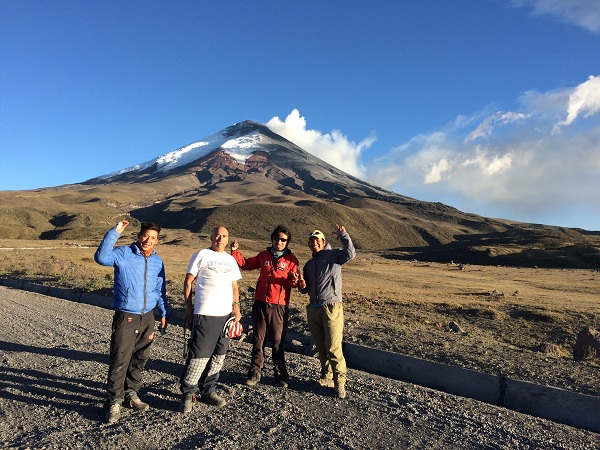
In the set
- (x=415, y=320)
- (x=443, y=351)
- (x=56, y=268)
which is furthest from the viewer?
(x=56, y=268)

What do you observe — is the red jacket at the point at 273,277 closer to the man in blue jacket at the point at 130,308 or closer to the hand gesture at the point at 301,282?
the hand gesture at the point at 301,282

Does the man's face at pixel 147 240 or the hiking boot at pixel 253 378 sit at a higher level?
the man's face at pixel 147 240

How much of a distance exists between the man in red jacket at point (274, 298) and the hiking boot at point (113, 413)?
163 centimetres

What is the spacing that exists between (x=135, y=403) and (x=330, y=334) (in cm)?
229

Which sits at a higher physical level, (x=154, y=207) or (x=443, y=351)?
(x=154, y=207)

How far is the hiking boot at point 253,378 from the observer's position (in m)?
5.47

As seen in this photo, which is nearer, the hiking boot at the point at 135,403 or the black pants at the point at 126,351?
the black pants at the point at 126,351

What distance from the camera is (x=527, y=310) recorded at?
15.2 meters

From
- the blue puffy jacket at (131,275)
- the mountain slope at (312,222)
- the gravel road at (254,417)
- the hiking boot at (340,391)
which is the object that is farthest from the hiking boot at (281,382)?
the mountain slope at (312,222)

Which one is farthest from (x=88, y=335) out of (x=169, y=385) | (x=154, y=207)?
(x=154, y=207)

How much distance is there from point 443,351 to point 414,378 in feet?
4.88

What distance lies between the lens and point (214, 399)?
15.6 feet

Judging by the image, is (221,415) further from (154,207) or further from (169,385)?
(154,207)

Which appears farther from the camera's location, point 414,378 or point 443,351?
point 443,351
